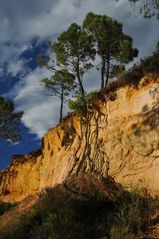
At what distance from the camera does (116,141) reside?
64.8 ft

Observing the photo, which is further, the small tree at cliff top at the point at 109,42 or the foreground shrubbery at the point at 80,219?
the small tree at cliff top at the point at 109,42

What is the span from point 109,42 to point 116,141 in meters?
16.8

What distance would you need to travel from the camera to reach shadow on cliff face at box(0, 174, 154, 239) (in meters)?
13.5

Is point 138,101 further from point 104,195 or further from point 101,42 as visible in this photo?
point 101,42

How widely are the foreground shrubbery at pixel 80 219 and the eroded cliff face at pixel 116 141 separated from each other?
1.84m

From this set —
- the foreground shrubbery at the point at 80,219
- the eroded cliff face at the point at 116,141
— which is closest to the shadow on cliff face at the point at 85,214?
the foreground shrubbery at the point at 80,219

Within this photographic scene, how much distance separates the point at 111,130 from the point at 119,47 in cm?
→ 1567

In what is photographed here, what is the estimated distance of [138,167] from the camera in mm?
18000

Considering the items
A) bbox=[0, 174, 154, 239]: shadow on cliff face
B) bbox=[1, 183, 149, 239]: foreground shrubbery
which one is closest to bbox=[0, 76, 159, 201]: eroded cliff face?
bbox=[0, 174, 154, 239]: shadow on cliff face

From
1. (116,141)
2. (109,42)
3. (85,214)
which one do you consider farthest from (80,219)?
(109,42)

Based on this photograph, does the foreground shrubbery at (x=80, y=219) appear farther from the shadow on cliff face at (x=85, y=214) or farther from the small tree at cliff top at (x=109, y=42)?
the small tree at cliff top at (x=109, y=42)

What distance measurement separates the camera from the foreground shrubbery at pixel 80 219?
13477 millimetres

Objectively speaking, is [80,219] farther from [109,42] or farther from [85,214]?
[109,42]

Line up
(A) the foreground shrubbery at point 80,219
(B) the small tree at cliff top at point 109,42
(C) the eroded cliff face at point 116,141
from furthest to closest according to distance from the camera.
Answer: (B) the small tree at cliff top at point 109,42
(C) the eroded cliff face at point 116,141
(A) the foreground shrubbery at point 80,219
